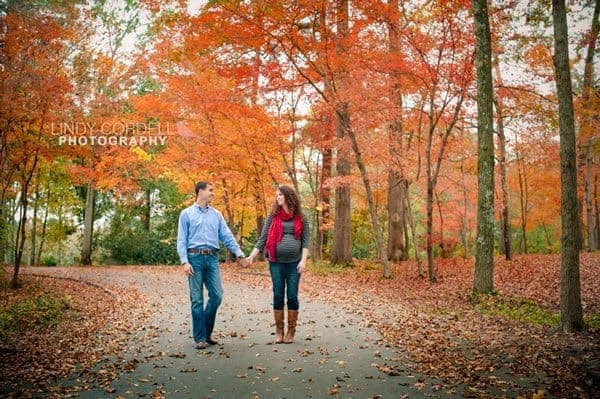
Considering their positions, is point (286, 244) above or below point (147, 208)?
below

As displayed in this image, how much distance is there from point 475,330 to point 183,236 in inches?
176

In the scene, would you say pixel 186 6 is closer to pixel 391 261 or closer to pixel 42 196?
pixel 391 261

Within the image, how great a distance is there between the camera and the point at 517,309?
8.92 metres

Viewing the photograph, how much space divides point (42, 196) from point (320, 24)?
19141mm

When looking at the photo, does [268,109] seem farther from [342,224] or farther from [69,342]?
[69,342]

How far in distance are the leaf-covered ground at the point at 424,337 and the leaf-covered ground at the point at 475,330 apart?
0.04 ft

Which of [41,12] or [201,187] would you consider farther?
[41,12]

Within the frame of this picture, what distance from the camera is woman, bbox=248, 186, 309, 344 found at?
6.09 metres

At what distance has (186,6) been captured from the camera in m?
12.7

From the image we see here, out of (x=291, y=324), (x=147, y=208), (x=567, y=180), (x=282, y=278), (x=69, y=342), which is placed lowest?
(x=69, y=342)

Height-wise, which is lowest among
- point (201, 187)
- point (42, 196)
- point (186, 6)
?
point (201, 187)

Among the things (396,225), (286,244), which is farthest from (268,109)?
(286,244)

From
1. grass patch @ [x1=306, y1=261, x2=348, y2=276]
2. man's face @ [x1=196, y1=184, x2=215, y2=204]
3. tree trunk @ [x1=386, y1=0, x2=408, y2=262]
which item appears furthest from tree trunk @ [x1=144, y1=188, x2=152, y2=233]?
man's face @ [x1=196, y1=184, x2=215, y2=204]

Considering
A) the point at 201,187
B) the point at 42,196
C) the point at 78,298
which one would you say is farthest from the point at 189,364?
the point at 42,196
